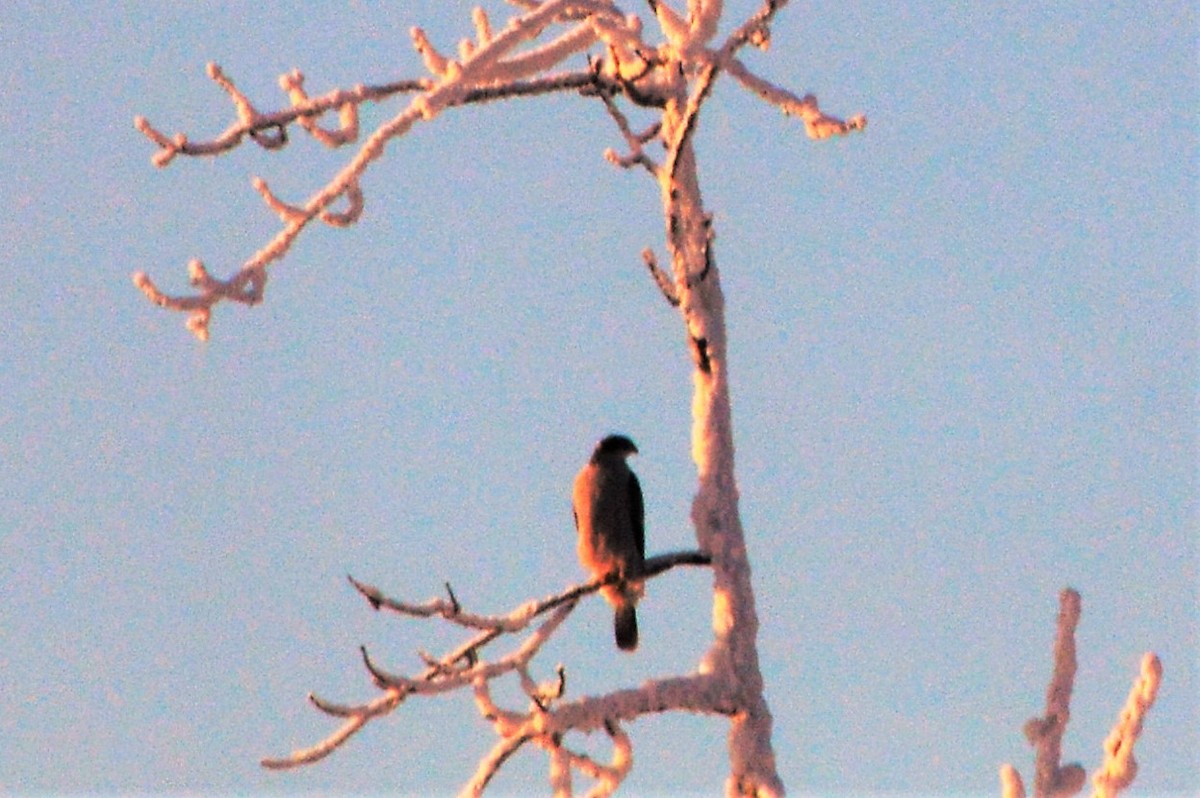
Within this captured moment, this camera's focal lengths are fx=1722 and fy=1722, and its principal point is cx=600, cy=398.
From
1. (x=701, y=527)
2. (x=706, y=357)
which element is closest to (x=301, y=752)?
(x=701, y=527)

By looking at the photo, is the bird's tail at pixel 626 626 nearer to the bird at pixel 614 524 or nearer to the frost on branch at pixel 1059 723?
the bird at pixel 614 524

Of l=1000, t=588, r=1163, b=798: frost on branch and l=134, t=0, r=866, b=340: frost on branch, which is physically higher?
l=134, t=0, r=866, b=340: frost on branch

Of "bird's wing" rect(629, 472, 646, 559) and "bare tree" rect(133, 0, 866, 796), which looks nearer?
"bare tree" rect(133, 0, 866, 796)

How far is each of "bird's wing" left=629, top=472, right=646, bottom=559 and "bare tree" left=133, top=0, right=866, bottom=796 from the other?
51.2 inches

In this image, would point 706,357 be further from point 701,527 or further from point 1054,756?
point 1054,756

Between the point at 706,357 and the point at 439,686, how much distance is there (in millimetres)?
1491

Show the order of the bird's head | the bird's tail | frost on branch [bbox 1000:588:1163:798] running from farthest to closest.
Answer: the bird's head
the bird's tail
frost on branch [bbox 1000:588:1163:798]

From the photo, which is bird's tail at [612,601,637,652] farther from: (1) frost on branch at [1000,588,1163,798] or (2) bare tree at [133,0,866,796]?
(1) frost on branch at [1000,588,1163,798]

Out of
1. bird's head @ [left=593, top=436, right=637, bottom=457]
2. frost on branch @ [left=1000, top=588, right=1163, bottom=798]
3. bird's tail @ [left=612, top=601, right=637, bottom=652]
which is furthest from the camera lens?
bird's head @ [left=593, top=436, right=637, bottom=457]

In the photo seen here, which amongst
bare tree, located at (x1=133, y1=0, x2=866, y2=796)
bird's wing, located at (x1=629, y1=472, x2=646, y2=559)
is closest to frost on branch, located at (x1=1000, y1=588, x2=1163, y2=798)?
bare tree, located at (x1=133, y1=0, x2=866, y2=796)

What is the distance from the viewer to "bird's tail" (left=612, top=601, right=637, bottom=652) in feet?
22.6

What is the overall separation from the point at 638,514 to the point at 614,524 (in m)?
0.16

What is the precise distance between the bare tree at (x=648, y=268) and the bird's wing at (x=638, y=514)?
4.26 feet

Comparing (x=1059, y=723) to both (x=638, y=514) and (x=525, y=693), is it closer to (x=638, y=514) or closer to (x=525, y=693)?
(x=525, y=693)
